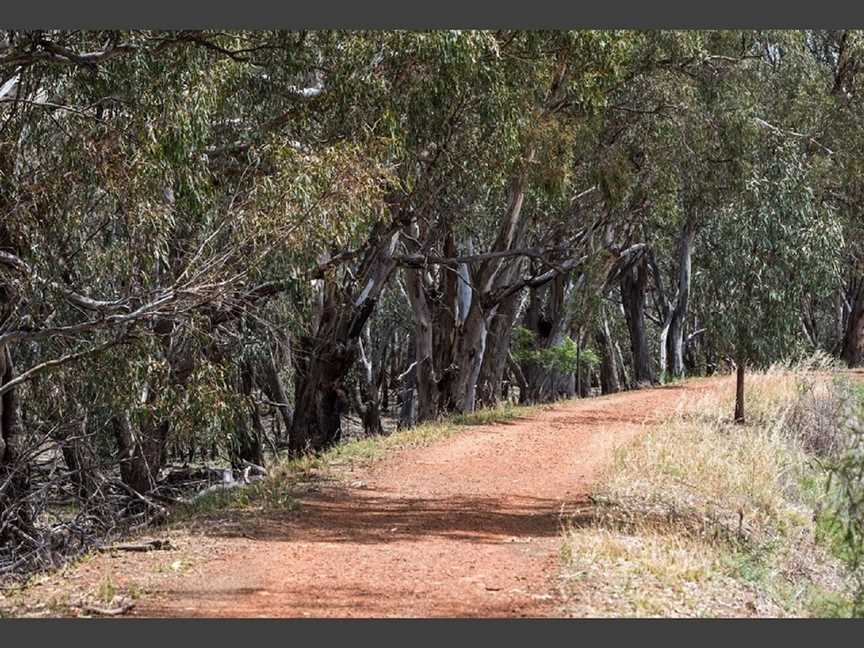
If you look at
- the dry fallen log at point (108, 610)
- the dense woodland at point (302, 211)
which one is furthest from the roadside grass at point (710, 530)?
the dense woodland at point (302, 211)

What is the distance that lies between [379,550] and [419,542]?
0.45 m

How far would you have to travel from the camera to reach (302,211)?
13562 millimetres

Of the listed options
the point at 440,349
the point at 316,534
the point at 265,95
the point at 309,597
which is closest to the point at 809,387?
the point at 440,349

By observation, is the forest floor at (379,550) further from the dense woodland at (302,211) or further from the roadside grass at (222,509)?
the dense woodland at (302,211)

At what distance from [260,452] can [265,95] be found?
9.93 metres

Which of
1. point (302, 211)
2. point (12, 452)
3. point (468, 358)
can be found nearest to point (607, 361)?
point (468, 358)

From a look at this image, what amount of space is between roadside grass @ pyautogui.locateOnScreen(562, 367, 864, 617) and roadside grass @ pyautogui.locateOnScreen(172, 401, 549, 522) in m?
2.72

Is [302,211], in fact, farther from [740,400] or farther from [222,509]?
[740,400]

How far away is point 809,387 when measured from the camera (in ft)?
71.1

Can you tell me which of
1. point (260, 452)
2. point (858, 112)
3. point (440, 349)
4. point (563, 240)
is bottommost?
point (260, 452)

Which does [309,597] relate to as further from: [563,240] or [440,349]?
[563,240]

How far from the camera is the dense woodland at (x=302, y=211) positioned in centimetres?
1359

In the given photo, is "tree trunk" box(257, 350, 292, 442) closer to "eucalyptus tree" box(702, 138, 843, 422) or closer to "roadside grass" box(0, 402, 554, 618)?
"roadside grass" box(0, 402, 554, 618)

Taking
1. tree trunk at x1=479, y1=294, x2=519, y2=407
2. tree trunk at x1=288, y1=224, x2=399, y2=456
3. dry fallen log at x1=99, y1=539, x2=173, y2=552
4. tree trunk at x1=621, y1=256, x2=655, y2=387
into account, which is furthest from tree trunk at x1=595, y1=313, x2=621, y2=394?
dry fallen log at x1=99, y1=539, x2=173, y2=552
